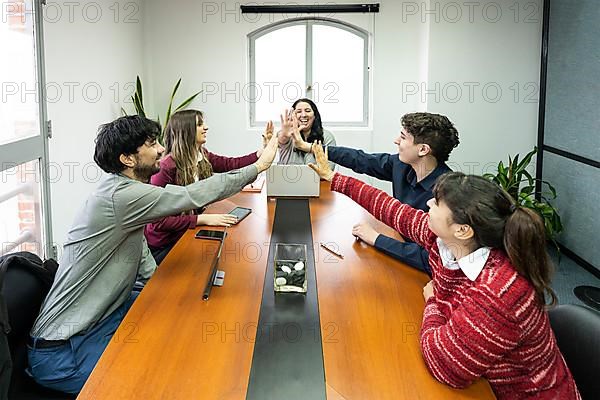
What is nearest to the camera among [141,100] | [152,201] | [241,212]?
[152,201]

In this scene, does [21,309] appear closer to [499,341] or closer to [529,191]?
[499,341]

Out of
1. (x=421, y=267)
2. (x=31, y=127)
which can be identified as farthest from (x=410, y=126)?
(x=31, y=127)

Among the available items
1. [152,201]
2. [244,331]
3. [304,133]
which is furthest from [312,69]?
[244,331]

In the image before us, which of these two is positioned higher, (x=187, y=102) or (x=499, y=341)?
(x=187, y=102)

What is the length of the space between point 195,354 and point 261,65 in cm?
481

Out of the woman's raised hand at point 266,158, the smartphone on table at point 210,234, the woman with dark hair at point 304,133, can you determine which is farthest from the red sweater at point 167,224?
the woman with dark hair at point 304,133

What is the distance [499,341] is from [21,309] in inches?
61.6

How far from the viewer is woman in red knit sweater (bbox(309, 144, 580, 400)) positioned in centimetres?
142

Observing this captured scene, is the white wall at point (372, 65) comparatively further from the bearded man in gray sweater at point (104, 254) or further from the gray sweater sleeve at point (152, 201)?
the gray sweater sleeve at point (152, 201)

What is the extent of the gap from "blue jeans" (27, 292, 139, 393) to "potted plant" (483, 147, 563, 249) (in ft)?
10.6

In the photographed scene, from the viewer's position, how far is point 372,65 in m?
5.88

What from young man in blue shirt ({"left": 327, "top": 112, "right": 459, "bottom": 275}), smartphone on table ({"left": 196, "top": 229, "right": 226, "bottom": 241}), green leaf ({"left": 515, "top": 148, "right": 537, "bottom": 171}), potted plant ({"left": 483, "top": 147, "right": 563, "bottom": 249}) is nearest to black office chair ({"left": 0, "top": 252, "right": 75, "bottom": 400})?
smartphone on table ({"left": 196, "top": 229, "right": 226, "bottom": 241})

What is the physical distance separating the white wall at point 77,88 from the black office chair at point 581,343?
3.29 m

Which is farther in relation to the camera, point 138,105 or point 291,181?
point 138,105
